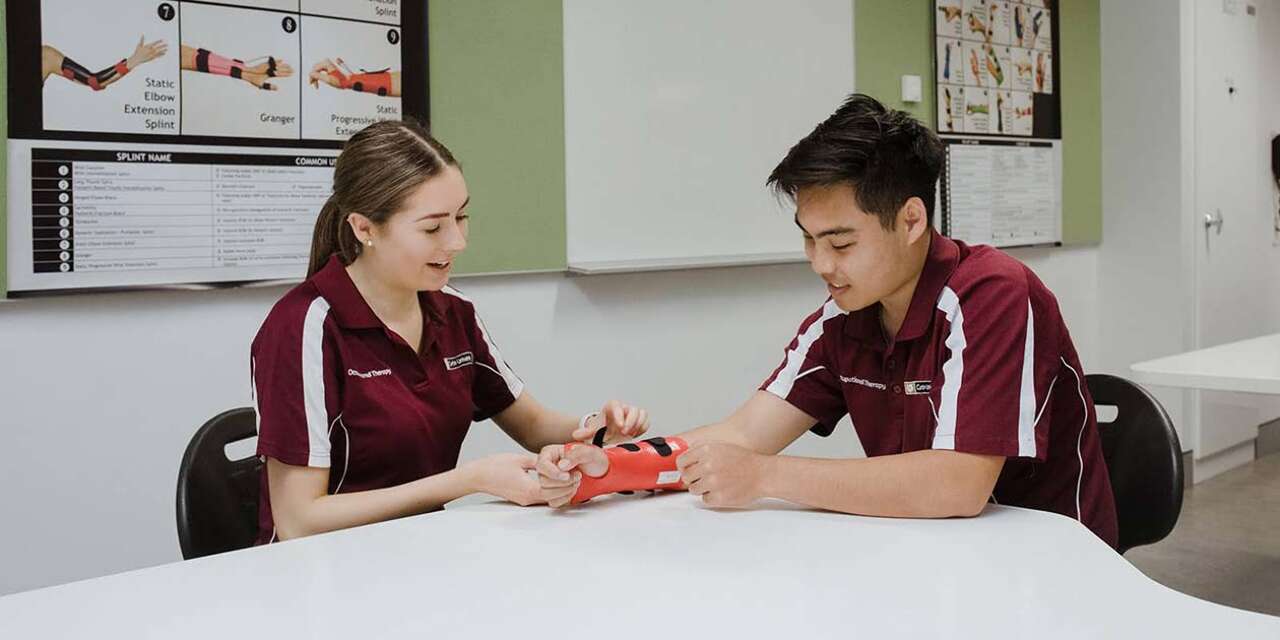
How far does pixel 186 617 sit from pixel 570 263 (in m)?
2.04

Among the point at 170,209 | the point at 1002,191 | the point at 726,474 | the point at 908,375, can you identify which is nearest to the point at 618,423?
the point at 726,474

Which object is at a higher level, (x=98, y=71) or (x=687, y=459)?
(x=98, y=71)

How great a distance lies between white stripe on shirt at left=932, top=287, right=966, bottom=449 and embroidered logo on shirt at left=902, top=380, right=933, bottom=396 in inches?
2.3

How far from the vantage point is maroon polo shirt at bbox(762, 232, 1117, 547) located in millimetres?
1499

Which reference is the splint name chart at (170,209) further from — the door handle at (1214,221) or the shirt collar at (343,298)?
the door handle at (1214,221)

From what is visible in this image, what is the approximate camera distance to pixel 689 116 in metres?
3.36

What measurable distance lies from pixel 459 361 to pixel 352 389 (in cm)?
26

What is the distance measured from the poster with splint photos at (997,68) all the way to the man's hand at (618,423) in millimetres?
2696

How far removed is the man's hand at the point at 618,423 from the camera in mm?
1826

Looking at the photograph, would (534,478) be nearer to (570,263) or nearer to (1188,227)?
(570,263)

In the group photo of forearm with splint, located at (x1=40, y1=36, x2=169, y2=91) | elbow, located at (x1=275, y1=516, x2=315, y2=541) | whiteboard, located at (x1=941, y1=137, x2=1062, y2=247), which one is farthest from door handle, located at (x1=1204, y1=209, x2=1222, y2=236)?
elbow, located at (x1=275, y1=516, x2=315, y2=541)

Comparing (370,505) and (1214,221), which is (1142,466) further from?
(1214,221)

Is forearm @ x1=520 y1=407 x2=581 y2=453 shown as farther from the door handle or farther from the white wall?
the door handle

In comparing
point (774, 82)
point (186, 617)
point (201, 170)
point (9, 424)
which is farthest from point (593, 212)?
point (186, 617)
